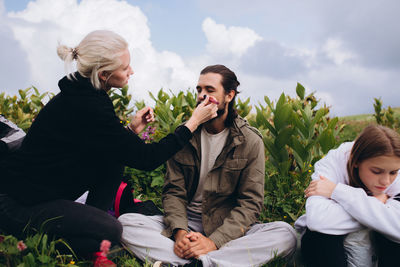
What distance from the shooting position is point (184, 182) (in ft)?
9.61

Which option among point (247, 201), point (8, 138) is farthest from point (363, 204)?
point (8, 138)

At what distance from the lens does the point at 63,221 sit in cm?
222

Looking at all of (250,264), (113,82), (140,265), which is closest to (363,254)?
(250,264)

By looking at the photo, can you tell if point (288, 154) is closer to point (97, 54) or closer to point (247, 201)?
point (247, 201)

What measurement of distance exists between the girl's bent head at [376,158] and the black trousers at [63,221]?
1658mm

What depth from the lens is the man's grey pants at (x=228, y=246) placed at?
8.09 ft

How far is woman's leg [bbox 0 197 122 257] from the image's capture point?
7.27 ft

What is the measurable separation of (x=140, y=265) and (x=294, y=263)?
3.68 feet

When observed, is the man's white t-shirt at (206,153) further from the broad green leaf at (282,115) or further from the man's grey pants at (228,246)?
the broad green leaf at (282,115)

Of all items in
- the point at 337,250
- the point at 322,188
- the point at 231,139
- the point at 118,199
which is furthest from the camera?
the point at 118,199

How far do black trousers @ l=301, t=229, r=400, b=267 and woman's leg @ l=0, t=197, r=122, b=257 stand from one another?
138 cm

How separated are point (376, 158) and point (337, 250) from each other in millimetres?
603

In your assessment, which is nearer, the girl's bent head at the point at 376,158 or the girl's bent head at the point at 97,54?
the girl's bent head at the point at 376,158

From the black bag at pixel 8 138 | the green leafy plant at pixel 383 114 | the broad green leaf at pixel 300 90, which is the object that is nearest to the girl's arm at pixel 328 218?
the black bag at pixel 8 138
